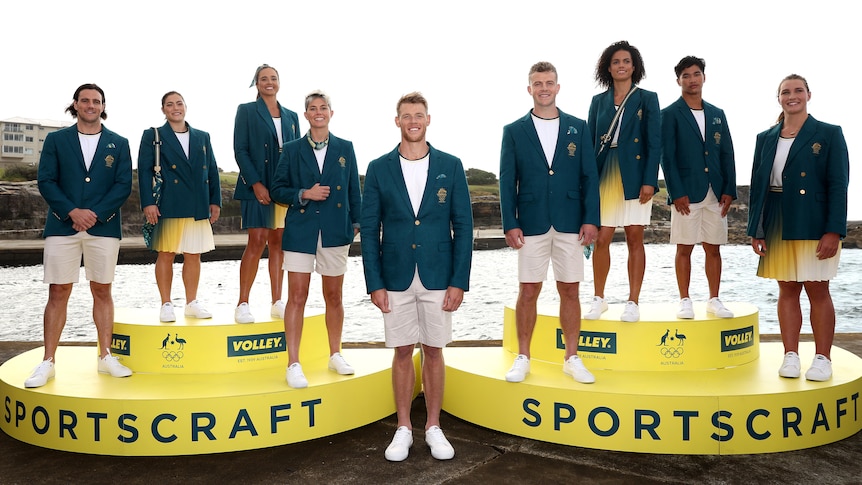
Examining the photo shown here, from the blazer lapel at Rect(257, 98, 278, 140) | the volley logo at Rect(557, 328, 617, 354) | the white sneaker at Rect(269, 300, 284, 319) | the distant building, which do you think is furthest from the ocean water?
the distant building

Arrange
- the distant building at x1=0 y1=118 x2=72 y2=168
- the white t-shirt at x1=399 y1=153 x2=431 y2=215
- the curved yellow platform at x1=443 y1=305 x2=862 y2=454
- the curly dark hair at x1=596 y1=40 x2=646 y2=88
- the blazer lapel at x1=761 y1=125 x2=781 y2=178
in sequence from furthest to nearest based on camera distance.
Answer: the distant building at x1=0 y1=118 x2=72 y2=168 < the curly dark hair at x1=596 y1=40 x2=646 y2=88 < the blazer lapel at x1=761 y1=125 x2=781 y2=178 < the curved yellow platform at x1=443 y1=305 x2=862 y2=454 < the white t-shirt at x1=399 y1=153 x2=431 y2=215

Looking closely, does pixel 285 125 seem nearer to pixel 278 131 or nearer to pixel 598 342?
pixel 278 131

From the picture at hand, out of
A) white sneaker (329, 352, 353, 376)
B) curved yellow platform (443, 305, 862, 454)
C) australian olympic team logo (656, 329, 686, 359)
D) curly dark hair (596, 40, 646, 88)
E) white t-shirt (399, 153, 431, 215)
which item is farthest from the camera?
curly dark hair (596, 40, 646, 88)

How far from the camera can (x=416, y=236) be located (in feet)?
10.8

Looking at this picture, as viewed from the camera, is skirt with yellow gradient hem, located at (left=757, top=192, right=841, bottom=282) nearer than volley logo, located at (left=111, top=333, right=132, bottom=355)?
Yes

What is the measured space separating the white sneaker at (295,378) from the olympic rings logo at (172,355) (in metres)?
0.95

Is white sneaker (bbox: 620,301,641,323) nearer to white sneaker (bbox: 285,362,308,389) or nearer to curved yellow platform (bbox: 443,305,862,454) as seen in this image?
curved yellow platform (bbox: 443,305,862,454)

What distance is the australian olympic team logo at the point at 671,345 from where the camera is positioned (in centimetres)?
430

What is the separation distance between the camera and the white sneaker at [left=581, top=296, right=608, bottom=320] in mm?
4531

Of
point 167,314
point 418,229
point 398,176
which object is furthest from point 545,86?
point 167,314

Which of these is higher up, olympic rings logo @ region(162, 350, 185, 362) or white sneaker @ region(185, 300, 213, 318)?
white sneaker @ region(185, 300, 213, 318)

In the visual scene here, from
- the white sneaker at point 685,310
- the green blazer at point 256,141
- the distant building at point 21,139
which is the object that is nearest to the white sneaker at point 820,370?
the white sneaker at point 685,310

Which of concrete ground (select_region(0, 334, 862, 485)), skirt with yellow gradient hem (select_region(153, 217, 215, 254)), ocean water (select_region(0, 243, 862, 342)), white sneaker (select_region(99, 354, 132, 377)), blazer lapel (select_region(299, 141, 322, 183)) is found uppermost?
blazer lapel (select_region(299, 141, 322, 183))

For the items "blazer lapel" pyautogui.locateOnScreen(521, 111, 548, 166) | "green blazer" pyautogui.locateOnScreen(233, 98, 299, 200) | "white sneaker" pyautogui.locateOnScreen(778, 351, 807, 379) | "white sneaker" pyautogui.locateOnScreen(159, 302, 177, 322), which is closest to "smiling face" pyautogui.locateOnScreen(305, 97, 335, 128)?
"green blazer" pyautogui.locateOnScreen(233, 98, 299, 200)
